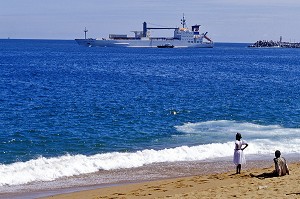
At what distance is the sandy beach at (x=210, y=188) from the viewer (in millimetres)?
15674

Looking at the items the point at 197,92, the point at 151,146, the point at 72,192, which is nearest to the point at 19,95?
the point at 197,92

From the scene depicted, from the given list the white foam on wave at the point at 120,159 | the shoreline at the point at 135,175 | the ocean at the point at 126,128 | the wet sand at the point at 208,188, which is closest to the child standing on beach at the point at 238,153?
the wet sand at the point at 208,188

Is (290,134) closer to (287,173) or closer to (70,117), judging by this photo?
(287,173)

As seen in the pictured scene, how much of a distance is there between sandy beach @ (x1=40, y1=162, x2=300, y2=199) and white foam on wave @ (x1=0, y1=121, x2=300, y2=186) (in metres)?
3.55

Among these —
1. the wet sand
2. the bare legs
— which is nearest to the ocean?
the wet sand

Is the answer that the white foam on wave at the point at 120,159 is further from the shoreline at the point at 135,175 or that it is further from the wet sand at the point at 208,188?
the wet sand at the point at 208,188

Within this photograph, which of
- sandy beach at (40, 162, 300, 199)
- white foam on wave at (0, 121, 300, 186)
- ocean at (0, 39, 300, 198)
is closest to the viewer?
sandy beach at (40, 162, 300, 199)

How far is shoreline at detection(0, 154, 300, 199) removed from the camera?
59.9 ft

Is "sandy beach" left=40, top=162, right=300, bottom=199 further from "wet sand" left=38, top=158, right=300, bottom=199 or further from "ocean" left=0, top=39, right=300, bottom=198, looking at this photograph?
"ocean" left=0, top=39, right=300, bottom=198

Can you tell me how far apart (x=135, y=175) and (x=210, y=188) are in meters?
4.63

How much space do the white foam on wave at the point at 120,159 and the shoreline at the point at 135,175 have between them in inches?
27.0

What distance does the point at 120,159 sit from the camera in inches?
922

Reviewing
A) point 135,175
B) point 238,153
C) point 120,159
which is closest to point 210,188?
point 238,153

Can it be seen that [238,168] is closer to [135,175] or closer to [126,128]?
[135,175]
